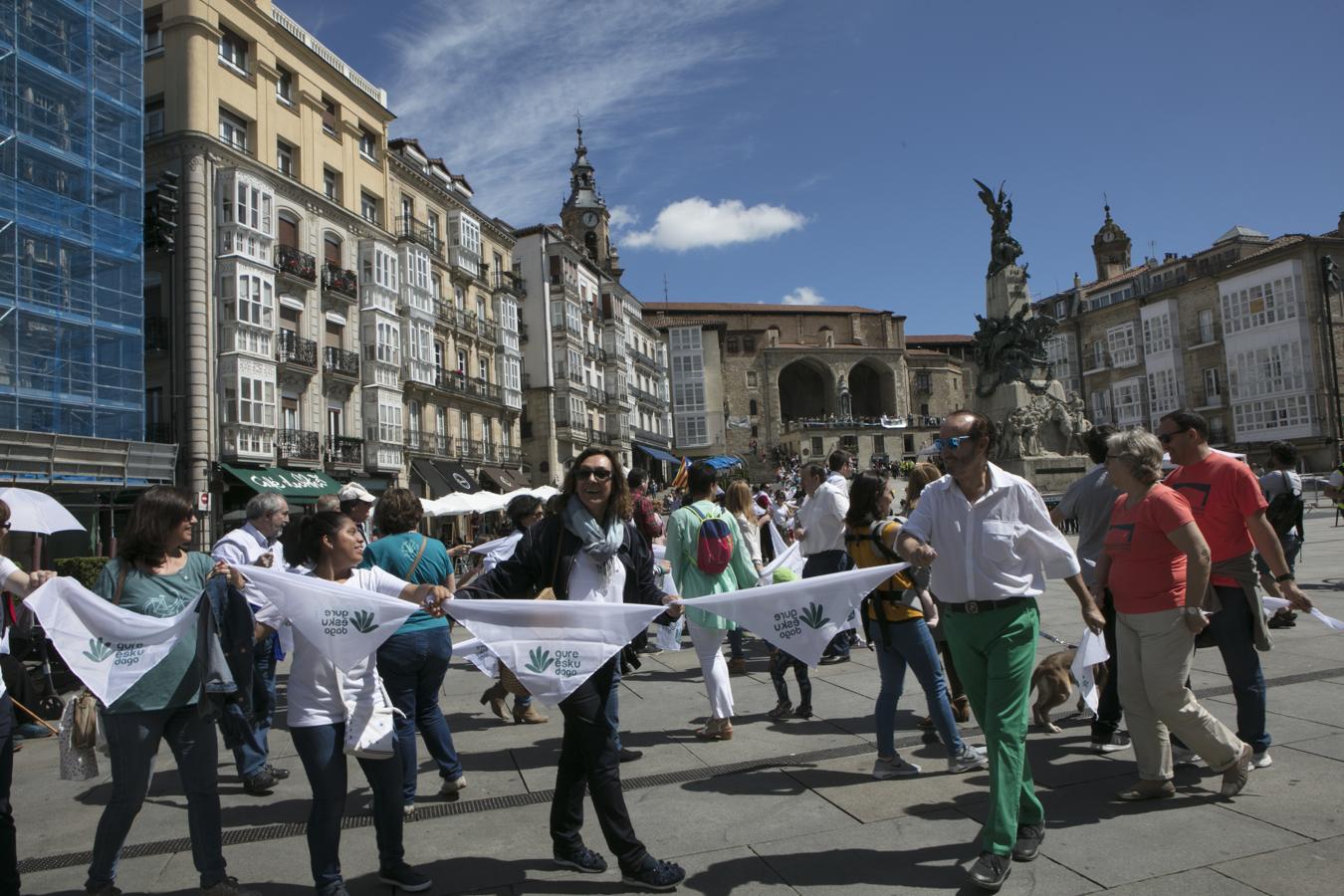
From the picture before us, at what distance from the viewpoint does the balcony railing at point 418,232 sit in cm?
3703

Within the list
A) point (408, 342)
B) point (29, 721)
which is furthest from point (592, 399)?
point (29, 721)

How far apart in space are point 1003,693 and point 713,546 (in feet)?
9.90

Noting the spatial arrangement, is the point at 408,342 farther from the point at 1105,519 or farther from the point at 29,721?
the point at 1105,519

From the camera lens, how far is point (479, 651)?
6.89 metres

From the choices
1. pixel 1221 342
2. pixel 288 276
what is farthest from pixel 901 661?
pixel 1221 342

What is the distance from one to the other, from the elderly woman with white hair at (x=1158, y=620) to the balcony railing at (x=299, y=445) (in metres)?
28.0

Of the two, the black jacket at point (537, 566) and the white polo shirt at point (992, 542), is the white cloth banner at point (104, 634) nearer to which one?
the black jacket at point (537, 566)

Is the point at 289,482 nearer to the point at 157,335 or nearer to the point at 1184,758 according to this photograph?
the point at 157,335

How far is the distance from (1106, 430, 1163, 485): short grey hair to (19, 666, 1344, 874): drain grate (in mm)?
2337

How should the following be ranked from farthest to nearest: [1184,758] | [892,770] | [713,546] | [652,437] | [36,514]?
[652,437] → [36,514] → [713,546] → [892,770] → [1184,758]

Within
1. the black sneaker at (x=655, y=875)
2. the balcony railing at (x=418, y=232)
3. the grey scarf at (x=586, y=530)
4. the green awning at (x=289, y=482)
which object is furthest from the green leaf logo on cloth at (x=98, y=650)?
the balcony railing at (x=418, y=232)

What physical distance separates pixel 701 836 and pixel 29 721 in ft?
22.8

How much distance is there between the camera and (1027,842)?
155 inches

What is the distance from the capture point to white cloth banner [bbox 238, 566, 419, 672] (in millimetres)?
4008
